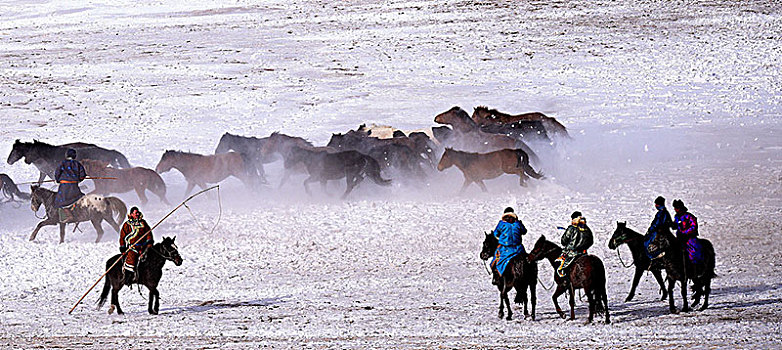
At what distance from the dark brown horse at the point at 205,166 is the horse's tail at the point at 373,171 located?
2599 millimetres

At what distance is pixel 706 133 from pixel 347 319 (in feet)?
49.6

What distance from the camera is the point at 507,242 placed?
10.5m

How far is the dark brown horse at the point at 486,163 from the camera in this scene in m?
18.3

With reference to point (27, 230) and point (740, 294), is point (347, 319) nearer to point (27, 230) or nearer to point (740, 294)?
point (740, 294)

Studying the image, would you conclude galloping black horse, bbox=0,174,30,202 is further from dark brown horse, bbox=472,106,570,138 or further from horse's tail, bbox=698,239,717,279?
horse's tail, bbox=698,239,717,279

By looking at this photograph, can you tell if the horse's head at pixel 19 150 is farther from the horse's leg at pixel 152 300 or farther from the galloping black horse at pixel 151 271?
the horse's leg at pixel 152 300

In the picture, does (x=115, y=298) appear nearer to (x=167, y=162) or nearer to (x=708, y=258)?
(x=708, y=258)

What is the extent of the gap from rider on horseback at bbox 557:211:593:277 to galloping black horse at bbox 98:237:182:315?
15.4 ft

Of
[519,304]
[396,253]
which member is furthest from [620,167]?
[519,304]

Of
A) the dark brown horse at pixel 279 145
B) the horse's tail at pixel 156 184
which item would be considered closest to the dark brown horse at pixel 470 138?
the dark brown horse at pixel 279 145

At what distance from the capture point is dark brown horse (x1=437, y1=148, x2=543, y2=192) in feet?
60.0

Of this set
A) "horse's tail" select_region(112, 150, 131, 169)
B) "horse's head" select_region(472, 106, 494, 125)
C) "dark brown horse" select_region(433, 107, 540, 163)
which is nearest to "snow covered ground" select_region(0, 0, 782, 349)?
"horse's tail" select_region(112, 150, 131, 169)

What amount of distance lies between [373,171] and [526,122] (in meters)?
4.80

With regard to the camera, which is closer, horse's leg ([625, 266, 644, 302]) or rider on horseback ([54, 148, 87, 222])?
horse's leg ([625, 266, 644, 302])
